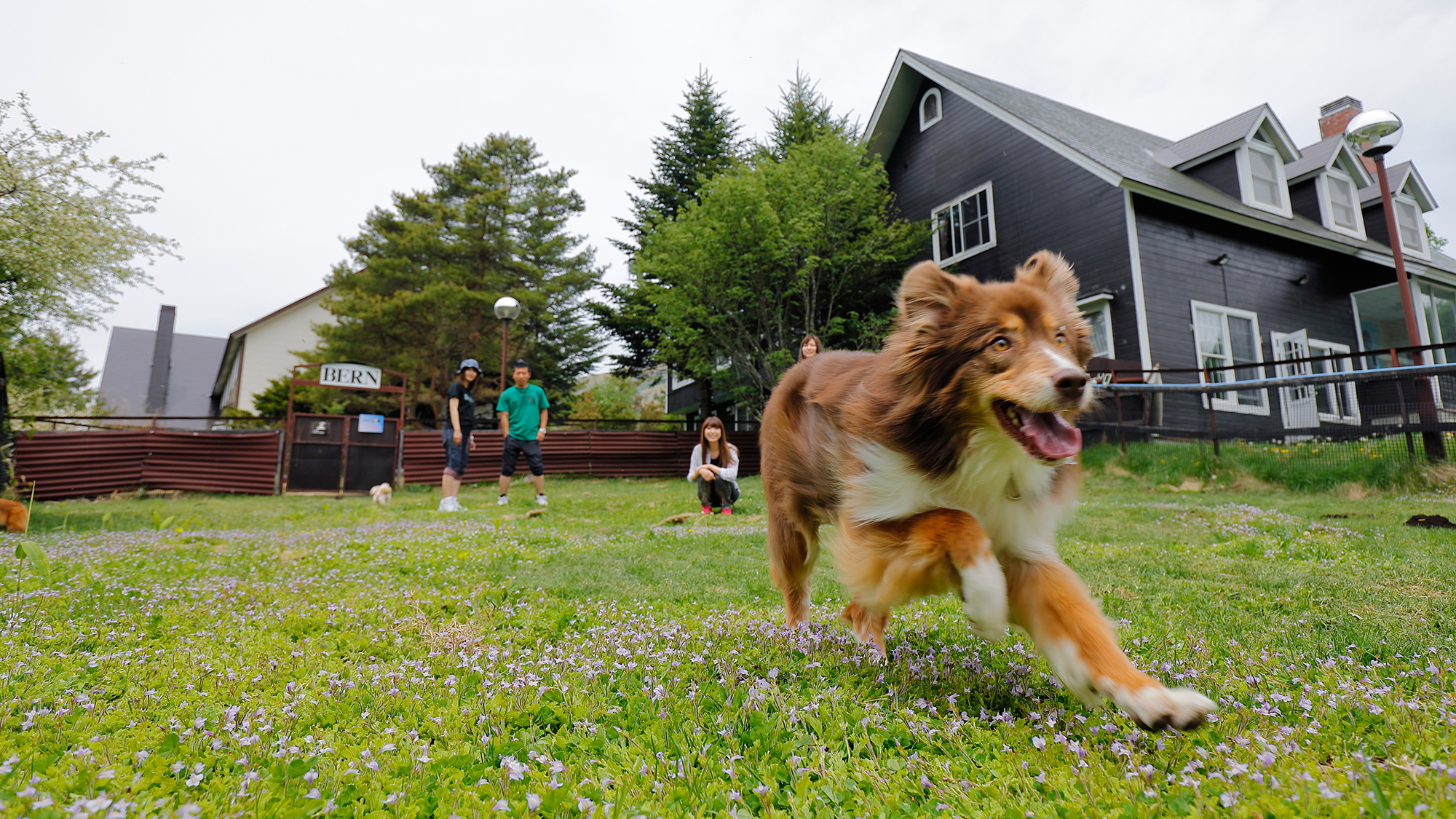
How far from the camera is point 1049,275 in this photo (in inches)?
118

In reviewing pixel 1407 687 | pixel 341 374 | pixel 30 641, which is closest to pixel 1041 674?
pixel 1407 687

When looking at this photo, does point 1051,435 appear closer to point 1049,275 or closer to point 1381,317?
point 1049,275

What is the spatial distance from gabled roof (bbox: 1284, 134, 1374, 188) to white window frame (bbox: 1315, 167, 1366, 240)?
276mm

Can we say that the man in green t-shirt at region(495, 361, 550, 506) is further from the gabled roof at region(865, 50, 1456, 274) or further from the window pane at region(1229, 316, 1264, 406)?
the window pane at region(1229, 316, 1264, 406)

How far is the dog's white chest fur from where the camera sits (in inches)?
106

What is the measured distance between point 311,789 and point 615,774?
0.76 metres

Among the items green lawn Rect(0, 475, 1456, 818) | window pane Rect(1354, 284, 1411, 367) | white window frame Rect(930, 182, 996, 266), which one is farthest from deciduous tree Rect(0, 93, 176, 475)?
window pane Rect(1354, 284, 1411, 367)

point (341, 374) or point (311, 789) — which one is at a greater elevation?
point (341, 374)

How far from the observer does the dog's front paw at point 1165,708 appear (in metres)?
2.01

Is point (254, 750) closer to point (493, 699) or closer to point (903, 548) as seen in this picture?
point (493, 699)

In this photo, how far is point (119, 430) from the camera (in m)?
16.8

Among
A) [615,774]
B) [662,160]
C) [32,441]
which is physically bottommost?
[615,774]

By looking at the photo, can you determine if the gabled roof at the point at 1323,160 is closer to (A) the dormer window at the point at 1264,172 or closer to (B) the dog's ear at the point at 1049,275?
(A) the dormer window at the point at 1264,172

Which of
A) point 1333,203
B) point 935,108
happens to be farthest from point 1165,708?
point 1333,203
